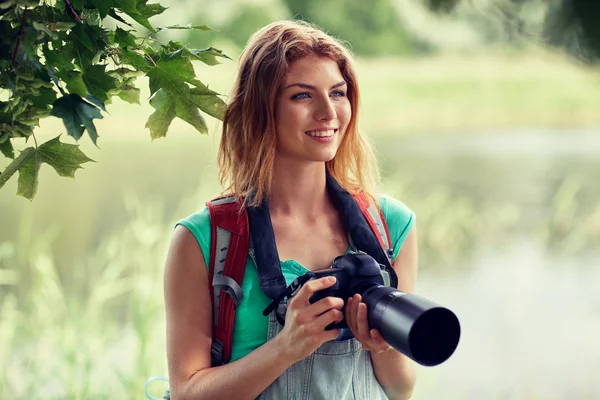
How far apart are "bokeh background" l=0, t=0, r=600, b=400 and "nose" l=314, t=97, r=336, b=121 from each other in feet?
0.48

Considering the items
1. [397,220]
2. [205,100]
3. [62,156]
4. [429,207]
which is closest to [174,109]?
[205,100]

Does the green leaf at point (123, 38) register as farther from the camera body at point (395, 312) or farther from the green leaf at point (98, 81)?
the camera body at point (395, 312)

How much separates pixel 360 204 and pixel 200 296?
0.23 m

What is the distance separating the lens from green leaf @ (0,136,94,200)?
597 millimetres

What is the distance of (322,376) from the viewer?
0.84 m

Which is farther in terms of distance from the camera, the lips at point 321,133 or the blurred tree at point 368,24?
the blurred tree at point 368,24

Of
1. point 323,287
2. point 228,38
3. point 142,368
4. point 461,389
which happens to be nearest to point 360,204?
point 323,287

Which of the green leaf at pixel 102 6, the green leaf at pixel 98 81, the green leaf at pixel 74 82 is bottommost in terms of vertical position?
the green leaf at pixel 74 82

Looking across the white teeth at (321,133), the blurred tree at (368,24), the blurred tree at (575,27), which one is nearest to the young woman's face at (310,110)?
the white teeth at (321,133)

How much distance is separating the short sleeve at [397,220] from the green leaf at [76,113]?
48 cm

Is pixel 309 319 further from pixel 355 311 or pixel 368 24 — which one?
pixel 368 24

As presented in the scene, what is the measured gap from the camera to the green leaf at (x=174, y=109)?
708 mm

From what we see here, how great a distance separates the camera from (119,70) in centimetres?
65

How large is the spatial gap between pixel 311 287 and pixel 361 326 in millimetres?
68
